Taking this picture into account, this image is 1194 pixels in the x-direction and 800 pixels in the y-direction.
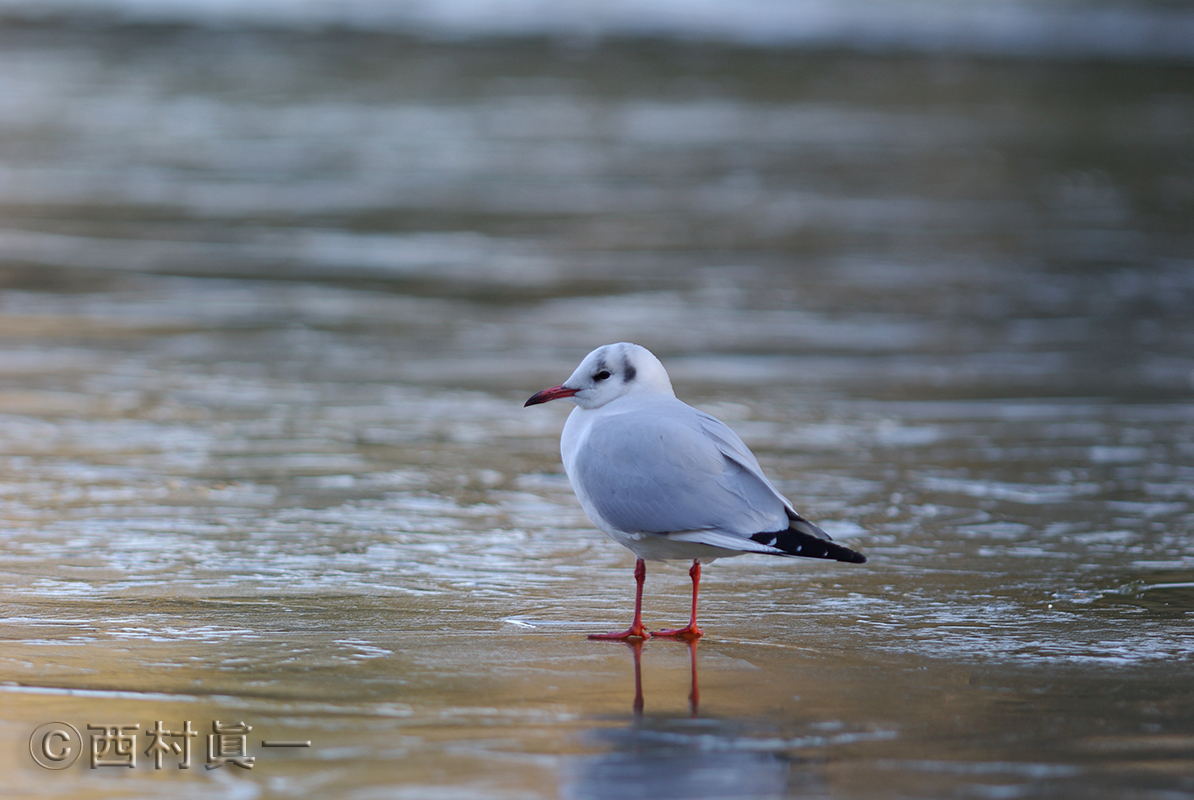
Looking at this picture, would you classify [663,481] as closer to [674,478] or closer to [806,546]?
[674,478]

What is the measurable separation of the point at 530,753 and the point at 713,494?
1.05 metres

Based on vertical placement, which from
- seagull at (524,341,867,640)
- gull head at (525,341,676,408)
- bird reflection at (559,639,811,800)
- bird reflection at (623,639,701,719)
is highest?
gull head at (525,341,676,408)

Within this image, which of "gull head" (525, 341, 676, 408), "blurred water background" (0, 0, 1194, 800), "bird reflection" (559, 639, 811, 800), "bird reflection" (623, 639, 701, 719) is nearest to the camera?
"bird reflection" (559, 639, 811, 800)

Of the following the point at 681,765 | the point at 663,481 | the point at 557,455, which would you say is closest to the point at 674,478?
the point at 663,481

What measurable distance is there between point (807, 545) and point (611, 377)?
1.00 metres

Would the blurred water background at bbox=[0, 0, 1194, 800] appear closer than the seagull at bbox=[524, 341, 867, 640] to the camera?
Yes

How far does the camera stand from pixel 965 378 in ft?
27.9

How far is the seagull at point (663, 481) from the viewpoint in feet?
13.9

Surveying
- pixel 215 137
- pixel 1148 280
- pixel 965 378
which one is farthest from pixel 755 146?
pixel 965 378

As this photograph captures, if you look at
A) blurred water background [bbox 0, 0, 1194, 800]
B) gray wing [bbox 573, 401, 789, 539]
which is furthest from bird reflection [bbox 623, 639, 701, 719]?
gray wing [bbox 573, 401, 789, 539]

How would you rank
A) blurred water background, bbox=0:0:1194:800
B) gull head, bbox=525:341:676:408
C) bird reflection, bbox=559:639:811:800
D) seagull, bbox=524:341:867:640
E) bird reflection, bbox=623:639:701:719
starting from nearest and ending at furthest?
1. bird reflection, bbox=559:639:811:800
2. blurred water background, bbox=0:0:1194:800
3. bird reflection, bbox=623:639:701:719
4. seagull, bbox=524:341:867:640
5. gull head, bbox=525:341:676:408

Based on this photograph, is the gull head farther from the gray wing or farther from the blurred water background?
the blurred water background

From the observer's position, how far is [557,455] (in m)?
6.95

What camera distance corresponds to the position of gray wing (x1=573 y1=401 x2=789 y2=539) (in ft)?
14.0
